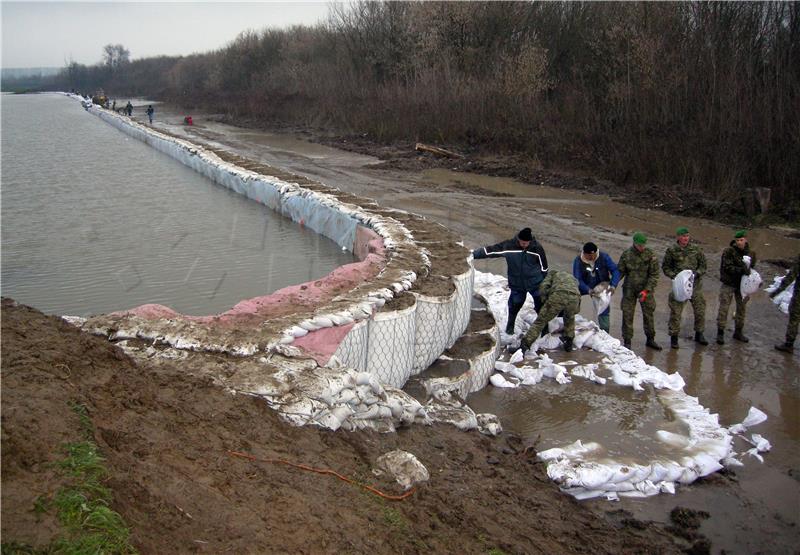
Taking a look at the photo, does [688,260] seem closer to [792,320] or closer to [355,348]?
[792,320]

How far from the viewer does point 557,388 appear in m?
6.52

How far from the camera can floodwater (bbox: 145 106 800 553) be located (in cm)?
469

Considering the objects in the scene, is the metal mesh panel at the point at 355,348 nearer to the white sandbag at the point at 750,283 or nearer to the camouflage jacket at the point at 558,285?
the camouflage jacket at the point at 558,285

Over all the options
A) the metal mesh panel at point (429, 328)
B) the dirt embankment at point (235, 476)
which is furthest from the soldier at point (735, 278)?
the dirt embankment at point (235, 476)

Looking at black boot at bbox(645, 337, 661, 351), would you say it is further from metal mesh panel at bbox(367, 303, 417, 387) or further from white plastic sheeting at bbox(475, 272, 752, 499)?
metal mesh panel at bbox(367, 303, 417, 387)

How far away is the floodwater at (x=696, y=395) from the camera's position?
4.69m

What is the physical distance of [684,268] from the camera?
7.42 meters

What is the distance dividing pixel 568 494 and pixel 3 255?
32.0 feet

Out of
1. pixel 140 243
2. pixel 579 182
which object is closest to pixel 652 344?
pixel 140 243

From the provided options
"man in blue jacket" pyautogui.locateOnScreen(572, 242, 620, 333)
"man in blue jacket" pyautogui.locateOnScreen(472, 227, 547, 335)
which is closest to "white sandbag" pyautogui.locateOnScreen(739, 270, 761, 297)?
"man in blue jacket" pyautogui.locateOnScreen(572, 242, 620, 333)

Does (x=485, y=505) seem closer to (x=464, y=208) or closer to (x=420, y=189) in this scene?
(x=464, y=208)

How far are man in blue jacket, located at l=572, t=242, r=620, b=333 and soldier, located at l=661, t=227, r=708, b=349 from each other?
0.75 meters

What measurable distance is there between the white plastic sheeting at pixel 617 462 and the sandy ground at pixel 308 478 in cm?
13

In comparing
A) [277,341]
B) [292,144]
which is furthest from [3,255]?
[292,144]
